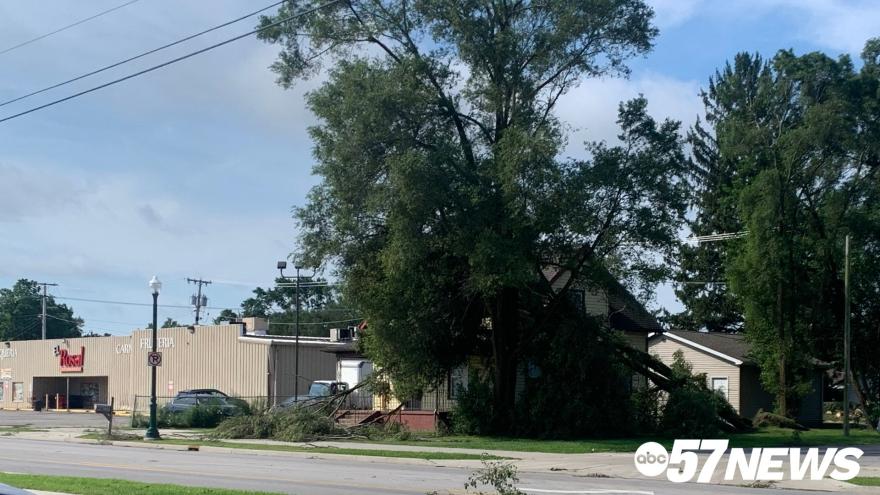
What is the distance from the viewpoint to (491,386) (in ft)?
127

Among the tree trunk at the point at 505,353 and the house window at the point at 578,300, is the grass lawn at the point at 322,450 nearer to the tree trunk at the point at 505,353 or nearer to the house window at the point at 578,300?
the tree trunk at the point at 505,353

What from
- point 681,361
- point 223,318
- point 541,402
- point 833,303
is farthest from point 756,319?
point 223,318

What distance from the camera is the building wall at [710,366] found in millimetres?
53406

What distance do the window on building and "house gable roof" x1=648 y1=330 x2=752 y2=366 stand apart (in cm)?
4781

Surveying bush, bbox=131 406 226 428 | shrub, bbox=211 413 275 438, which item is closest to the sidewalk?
shrub, bbox=211 413 275 438

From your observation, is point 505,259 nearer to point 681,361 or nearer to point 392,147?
point 392,147

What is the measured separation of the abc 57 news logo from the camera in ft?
71.7

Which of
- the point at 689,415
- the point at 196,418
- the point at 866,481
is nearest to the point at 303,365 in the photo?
the point at 196,418

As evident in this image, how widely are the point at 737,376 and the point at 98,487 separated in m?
42.0

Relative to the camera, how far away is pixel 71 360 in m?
74.0

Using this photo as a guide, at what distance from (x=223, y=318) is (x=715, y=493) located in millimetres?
127947

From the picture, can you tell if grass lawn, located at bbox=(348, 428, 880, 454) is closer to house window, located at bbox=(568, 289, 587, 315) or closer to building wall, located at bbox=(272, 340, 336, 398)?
house window, located at bbox=(568, 289, 587, 315)

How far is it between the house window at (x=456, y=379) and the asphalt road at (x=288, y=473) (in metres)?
11.8

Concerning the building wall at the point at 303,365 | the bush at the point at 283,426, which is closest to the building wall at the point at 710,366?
the building wall at the point at 303,365
